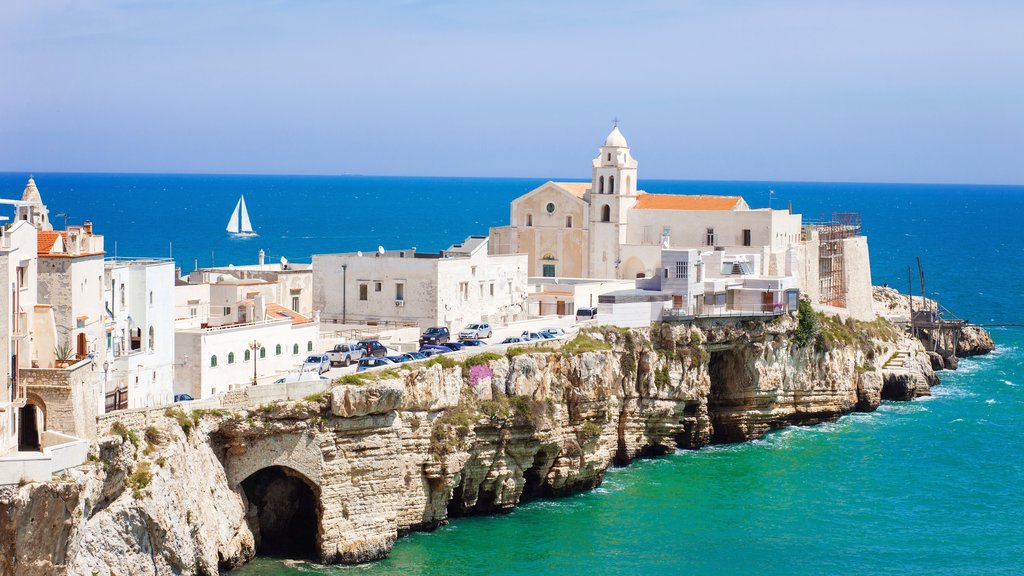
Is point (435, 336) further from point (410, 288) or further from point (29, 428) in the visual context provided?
point (29, 428)

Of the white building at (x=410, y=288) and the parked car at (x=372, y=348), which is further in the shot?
the white building at (x=410, y=288)

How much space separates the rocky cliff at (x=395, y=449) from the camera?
3966 cm

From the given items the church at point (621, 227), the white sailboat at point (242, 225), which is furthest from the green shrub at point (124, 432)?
the white sailboat at point (242, 225)

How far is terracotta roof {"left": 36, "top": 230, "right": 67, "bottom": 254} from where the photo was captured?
43.4m

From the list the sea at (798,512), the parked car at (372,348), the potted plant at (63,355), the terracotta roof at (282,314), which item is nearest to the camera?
the potted plant at (63,355)

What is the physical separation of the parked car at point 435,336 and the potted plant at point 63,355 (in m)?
20.8

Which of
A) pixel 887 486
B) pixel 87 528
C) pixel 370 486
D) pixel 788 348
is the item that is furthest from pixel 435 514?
pixel 788 348

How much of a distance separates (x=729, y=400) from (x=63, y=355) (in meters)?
33.1

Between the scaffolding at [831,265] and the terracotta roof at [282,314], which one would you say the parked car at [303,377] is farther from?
the scaffolding at [831,265]

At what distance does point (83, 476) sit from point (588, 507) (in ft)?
69.5

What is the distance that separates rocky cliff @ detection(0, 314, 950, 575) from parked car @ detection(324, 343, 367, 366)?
5328 millimetres

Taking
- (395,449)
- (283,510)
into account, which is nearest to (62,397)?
(283,510)

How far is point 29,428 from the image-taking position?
4000cm

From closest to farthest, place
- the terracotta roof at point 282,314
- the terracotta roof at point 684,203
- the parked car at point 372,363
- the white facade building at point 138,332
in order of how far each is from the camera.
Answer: the white facade building at point 138,332 → the parked car at point 372,363 → the terracotta roof at point 282,314 → the terracotta roof at point 684,203
